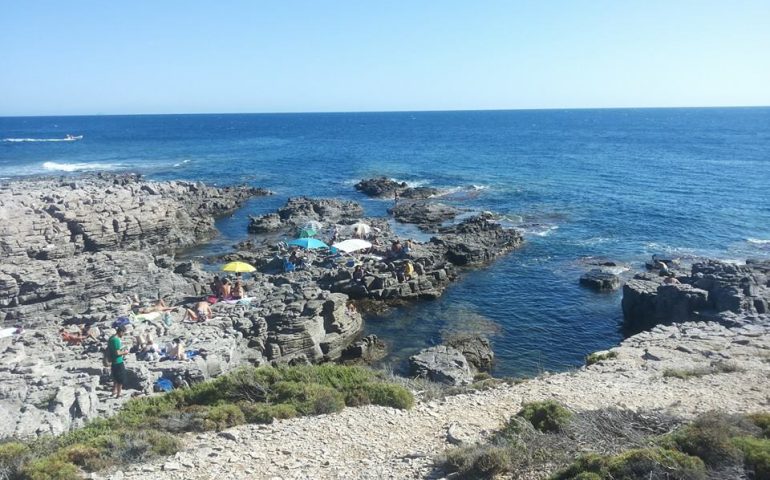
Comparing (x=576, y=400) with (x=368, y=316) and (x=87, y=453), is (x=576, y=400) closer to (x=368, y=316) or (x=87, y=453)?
(x=87, y=453)

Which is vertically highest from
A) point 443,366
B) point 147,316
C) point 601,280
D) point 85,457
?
point 85,457

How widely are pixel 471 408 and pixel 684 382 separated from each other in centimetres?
759

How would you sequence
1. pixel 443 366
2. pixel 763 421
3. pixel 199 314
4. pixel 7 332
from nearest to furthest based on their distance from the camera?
pixel 763 421, pixel 443 366, pixel 7 332, pixel 199 314

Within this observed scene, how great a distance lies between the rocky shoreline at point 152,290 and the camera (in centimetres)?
1905

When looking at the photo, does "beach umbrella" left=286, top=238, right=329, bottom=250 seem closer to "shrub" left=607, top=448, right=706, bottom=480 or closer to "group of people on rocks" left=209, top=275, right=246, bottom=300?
"group of people on rocks" left=209, top=275, right=246, bottom=300

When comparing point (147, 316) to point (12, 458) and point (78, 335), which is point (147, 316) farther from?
point (12, 458)

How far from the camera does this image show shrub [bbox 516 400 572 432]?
13.3 m

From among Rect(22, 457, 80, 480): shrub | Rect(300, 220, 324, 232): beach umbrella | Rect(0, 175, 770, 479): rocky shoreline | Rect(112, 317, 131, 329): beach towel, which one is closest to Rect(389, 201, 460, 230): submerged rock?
Rect(0, 175, 770, 479): rocky shoreline

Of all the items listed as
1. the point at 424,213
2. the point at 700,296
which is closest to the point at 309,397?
the point at 700,296

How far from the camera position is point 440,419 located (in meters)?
15.0

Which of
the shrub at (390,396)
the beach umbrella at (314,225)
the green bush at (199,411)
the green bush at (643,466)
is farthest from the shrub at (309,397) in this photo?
the beach umbrella at (314,225)

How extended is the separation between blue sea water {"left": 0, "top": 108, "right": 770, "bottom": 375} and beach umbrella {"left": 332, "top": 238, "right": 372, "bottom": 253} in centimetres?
771

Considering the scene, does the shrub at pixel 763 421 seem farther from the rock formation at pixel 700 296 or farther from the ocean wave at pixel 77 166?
the ocean wave at pixel 77 166

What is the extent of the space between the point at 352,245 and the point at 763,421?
29.5 m
